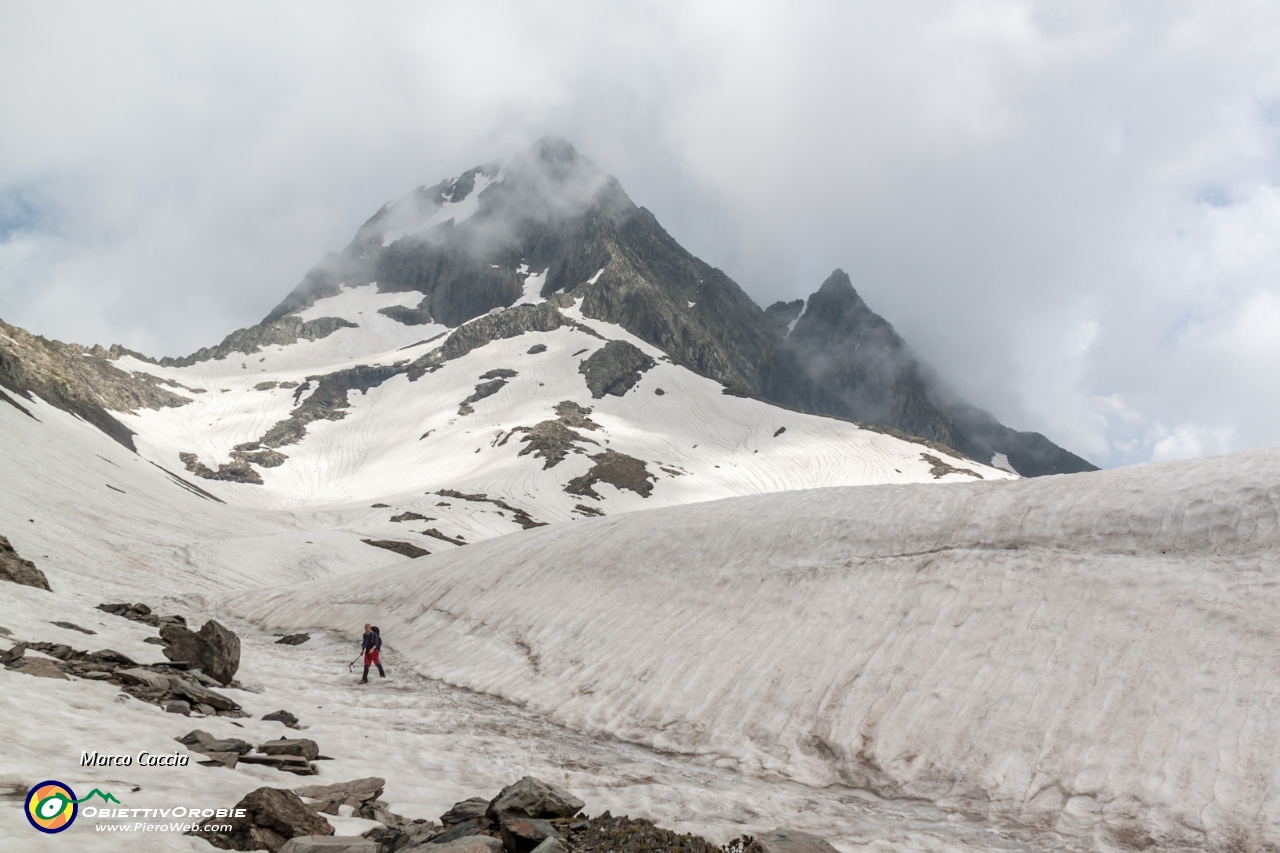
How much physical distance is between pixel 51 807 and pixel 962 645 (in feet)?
48.9

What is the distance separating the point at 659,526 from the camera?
79.8 ft

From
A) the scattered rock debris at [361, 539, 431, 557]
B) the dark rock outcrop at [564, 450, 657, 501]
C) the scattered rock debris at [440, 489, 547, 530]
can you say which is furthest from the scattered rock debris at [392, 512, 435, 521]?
the dark rock outcrop at [564, 450, 657, 501]

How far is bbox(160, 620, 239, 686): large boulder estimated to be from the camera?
579 inches

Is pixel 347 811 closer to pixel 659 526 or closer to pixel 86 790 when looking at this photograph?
pixel 86 790

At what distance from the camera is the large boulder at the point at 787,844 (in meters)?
7.48

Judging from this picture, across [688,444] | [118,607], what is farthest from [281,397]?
[118,607]

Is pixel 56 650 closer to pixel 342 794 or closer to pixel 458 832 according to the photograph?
pixel 342 794

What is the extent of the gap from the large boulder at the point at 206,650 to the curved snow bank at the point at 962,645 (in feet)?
21.6

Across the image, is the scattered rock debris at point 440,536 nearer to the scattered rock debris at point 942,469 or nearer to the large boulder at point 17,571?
the large boulder at point 17,571

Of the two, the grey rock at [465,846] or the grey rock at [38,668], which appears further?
the grey rock at [38,668]

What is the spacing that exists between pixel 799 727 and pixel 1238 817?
6.86 m

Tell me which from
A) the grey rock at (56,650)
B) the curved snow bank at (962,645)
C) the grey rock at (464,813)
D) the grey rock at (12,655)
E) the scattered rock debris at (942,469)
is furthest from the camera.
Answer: the scattered rock debris at (942,469)

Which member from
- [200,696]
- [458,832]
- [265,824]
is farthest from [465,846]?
[200,696]

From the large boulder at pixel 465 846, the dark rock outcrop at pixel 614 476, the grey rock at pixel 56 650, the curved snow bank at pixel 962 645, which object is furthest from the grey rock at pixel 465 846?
the dark rock outcrop at pixel 614 476
